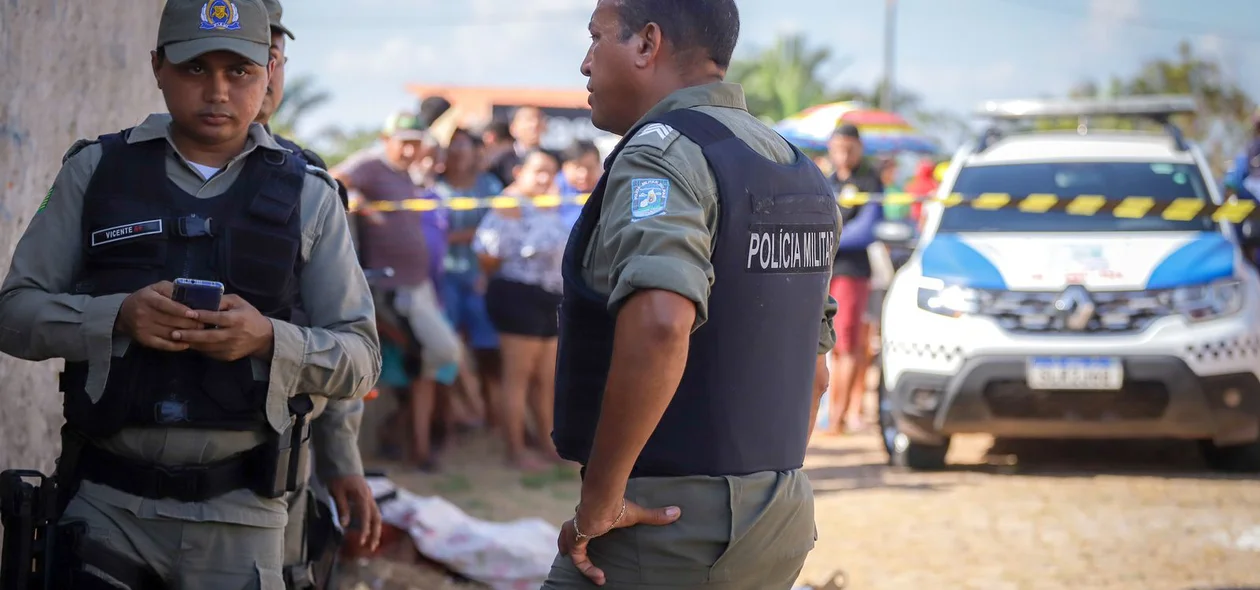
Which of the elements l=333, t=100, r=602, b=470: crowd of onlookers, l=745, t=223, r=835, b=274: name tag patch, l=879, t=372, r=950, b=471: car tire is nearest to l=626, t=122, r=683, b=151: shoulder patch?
l=745, t=223, r=835, b=274: name tag patch

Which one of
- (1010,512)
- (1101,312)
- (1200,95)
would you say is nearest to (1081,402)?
(1101,312)

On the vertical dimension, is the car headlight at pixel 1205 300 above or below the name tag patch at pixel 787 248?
below

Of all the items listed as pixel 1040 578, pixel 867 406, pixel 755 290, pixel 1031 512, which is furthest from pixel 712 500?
pixel 867 406

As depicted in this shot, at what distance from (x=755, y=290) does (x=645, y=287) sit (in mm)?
291

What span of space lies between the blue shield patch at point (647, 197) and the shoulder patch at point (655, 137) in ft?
0.23

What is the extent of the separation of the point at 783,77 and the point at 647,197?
116 ft

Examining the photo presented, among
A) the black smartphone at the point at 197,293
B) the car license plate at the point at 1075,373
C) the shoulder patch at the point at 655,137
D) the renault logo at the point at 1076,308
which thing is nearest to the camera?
the shoulder patch at the point at 655,137

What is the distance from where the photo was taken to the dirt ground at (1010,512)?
6.39 m

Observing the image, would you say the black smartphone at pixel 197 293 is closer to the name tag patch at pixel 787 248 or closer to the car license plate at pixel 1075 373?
the name tag patch at pixel 787 248

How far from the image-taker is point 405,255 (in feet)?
27.0

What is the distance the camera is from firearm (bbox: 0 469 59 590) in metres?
2.91

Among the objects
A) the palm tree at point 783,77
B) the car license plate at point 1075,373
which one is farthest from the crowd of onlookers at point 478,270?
the palm tree at point 783,77

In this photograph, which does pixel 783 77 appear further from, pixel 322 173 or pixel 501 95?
pixel 322 173

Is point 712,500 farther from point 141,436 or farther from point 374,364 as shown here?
point 141,436
